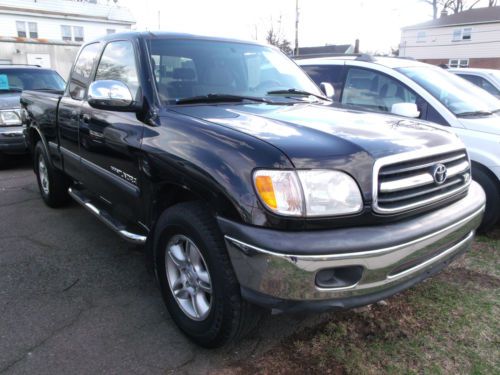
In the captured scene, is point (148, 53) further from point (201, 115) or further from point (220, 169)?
point (220, 169)

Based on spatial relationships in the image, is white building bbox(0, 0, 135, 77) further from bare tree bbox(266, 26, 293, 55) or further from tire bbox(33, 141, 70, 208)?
tire bbox(33, 141, 70, 208)

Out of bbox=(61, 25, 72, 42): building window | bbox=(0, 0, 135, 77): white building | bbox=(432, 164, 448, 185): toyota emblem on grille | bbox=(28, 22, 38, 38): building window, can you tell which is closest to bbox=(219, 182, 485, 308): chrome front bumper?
bbox=(432, 164, 448, 185): toyota emblem on grille

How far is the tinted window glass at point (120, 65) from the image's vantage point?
10.6 feet

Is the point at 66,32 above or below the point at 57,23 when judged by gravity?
below

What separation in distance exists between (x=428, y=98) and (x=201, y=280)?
132 inches

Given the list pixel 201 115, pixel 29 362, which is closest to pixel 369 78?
pixel 201 115

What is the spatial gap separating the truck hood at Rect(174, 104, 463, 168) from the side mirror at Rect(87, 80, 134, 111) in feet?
1.23

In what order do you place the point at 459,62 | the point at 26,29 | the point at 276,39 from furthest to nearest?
the point at 276,39, the point at 459,62, the point at 26,29

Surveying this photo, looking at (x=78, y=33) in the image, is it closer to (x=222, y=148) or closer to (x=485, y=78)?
(x=485, y=78)

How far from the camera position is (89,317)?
2.96 m

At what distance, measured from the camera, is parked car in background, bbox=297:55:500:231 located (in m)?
4.19

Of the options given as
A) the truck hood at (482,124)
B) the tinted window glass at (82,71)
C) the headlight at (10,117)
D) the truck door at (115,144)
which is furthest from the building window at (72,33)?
the truck hood at (482,124)

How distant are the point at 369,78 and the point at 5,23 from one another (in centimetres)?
3565

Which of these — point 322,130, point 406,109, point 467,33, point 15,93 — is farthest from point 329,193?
point 467,33
